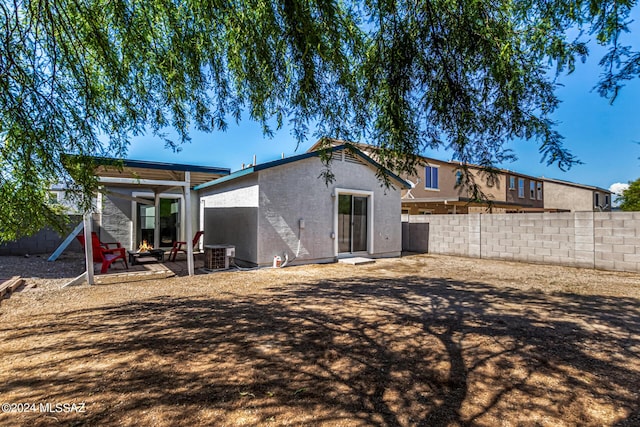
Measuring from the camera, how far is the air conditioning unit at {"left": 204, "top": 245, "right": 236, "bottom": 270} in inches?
347

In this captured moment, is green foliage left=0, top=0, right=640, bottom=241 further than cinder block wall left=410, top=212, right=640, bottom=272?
No

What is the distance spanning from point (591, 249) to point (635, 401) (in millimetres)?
8731

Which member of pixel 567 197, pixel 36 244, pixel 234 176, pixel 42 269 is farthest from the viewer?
pixel 567 197

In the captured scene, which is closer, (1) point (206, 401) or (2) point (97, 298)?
(1) point (206, 401)

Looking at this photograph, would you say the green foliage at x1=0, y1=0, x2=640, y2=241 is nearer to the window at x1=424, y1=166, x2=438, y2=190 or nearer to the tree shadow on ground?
the tree shadow on ground

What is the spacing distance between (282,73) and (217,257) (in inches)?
252

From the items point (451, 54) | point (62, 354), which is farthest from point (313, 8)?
point (62, 354)

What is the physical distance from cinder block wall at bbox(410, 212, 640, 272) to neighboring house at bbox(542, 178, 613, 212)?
2270cm

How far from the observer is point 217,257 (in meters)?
8.88

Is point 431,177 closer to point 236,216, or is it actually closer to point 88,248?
point 236,216

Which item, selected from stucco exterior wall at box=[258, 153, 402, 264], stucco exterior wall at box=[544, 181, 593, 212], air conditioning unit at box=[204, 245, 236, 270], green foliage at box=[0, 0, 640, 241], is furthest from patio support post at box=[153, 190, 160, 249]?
stucco exterior wall at box=[544, 181, 593, 212]

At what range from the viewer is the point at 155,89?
13.7ft

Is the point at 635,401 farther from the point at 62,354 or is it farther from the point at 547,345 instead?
the point at 62,354

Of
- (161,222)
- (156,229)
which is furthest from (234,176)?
(156,229)
